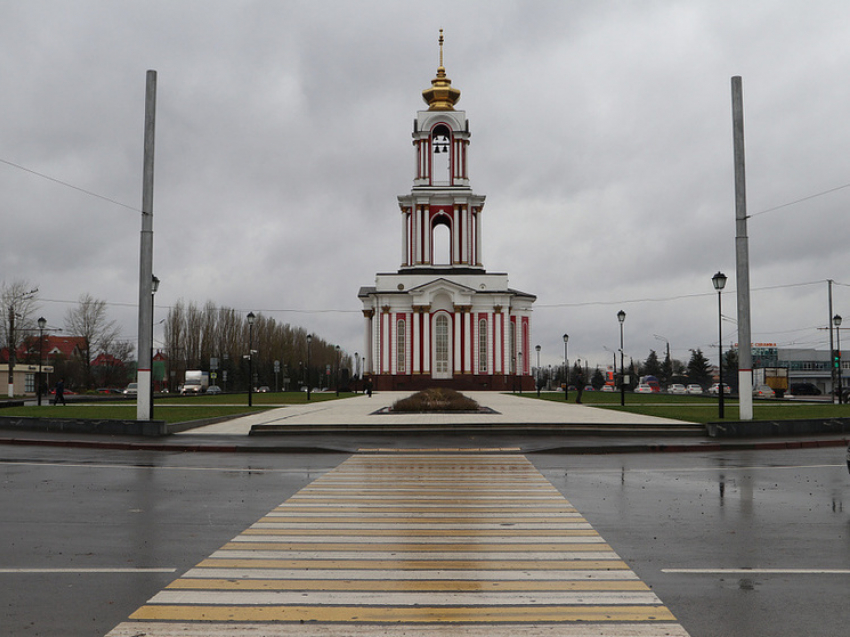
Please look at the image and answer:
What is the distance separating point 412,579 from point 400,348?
76.2 m

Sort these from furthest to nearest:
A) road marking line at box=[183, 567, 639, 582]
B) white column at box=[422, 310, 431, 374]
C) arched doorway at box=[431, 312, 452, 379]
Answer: arched doorway at box=[431, 312, 452, 379] < white column at box=[422, 310, 431, 374] < road marking line at box=[183, 567, 639, 582]

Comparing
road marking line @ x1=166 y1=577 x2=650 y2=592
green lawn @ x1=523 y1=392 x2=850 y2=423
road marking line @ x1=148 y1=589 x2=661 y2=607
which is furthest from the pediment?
road marking line @ x1=148 y1=589 x2=661 y2=607

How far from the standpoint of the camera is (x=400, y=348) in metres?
82.6

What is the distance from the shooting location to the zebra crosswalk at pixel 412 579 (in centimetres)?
532

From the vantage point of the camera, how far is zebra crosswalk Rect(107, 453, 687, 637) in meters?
5.32

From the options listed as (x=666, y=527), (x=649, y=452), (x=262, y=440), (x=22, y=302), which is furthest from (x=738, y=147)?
(x=22, y=302)

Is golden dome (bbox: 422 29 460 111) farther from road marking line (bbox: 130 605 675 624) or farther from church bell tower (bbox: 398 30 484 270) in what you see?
road marking line (bbox: 130 605 675 624)

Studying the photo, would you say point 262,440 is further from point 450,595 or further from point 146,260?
point 450,595

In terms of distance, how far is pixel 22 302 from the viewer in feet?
247

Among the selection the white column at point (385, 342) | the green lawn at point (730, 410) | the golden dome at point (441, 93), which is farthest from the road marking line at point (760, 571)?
the golden dome at point (441, 93)

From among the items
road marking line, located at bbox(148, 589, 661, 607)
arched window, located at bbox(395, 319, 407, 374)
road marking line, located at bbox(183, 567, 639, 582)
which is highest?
arched window, located at bbox(395, 319, 407, 374)

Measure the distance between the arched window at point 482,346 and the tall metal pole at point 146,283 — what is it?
6066 cm

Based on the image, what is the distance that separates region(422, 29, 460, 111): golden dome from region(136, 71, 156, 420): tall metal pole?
64.5m

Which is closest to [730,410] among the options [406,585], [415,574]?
[415,574]
